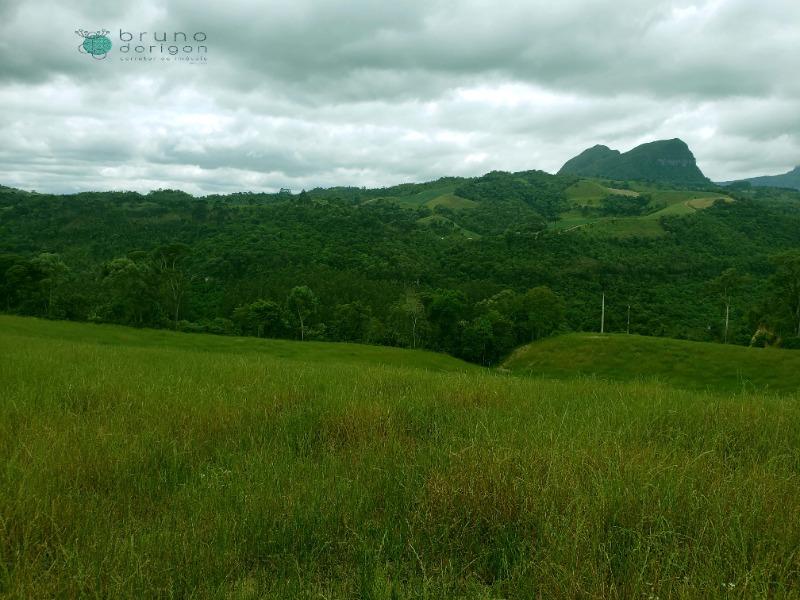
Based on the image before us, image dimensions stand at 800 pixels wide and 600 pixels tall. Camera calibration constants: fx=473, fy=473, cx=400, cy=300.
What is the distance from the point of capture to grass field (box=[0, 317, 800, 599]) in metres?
2.64

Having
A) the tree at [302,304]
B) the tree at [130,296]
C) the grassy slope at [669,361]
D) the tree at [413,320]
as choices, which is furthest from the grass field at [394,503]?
the tree at [302,304]

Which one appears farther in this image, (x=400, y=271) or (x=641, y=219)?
(x=641, y=219)

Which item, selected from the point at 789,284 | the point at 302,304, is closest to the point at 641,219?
the point at 789,284

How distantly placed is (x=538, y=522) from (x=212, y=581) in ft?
6.72

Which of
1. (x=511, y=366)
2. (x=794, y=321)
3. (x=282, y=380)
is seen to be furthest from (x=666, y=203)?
(x=282, y=380)

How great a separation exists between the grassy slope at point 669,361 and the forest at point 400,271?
1266cm

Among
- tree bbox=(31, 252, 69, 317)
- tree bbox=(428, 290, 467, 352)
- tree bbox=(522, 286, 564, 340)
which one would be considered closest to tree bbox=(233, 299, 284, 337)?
tree bbox=(428, 290, 467, 352)

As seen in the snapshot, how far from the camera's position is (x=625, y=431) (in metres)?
5.10

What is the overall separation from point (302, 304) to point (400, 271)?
155 feet

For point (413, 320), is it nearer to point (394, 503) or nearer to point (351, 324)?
point (351, 324)

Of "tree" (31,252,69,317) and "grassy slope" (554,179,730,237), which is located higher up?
"grassy slope" (554,179,730,237)

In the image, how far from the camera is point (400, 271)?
106 metres

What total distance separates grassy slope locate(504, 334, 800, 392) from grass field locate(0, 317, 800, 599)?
20.9 m

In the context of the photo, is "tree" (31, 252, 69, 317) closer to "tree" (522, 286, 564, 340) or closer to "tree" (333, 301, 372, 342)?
"tree" (333, 301, 372, 342)
